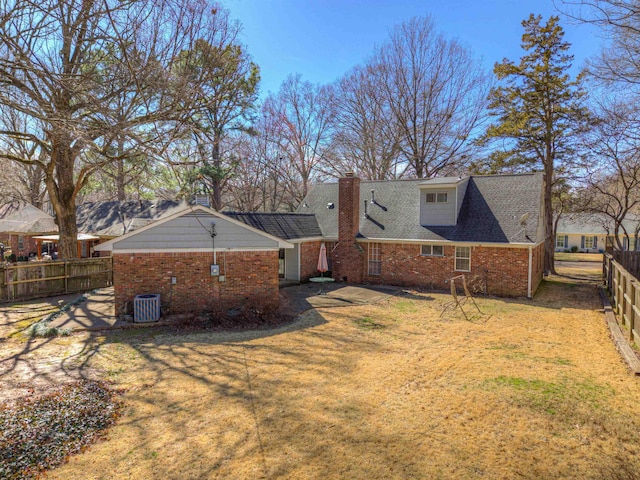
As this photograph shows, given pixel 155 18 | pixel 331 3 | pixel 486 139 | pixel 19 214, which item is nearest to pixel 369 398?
pixel 155 18

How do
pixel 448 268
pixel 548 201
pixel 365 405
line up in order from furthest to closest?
pixel 548 201
pixel 448 268
pixel 365 405

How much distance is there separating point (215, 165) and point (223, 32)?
51.7ft

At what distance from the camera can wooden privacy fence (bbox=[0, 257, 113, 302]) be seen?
13477 mm

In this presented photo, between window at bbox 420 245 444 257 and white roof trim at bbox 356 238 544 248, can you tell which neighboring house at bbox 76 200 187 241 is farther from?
window at bbox 420 245 444 257

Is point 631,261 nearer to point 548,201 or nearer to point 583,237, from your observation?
point 548,201

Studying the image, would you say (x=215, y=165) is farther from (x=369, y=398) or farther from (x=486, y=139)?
(x=369, y=398)

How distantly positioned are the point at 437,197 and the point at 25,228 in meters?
26.0

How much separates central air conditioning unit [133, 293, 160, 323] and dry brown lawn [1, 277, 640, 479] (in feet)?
2.13

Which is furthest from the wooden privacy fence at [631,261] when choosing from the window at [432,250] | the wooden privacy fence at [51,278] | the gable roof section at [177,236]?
the wooden privacy fence at [51,278]

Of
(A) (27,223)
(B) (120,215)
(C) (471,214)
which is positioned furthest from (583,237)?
(A) (27,223)

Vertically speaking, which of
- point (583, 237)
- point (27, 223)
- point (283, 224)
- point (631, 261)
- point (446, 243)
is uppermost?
point (27, 223)

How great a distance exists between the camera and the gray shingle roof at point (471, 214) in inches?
590

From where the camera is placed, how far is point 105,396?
5.96 metres

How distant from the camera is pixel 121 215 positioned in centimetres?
2388
